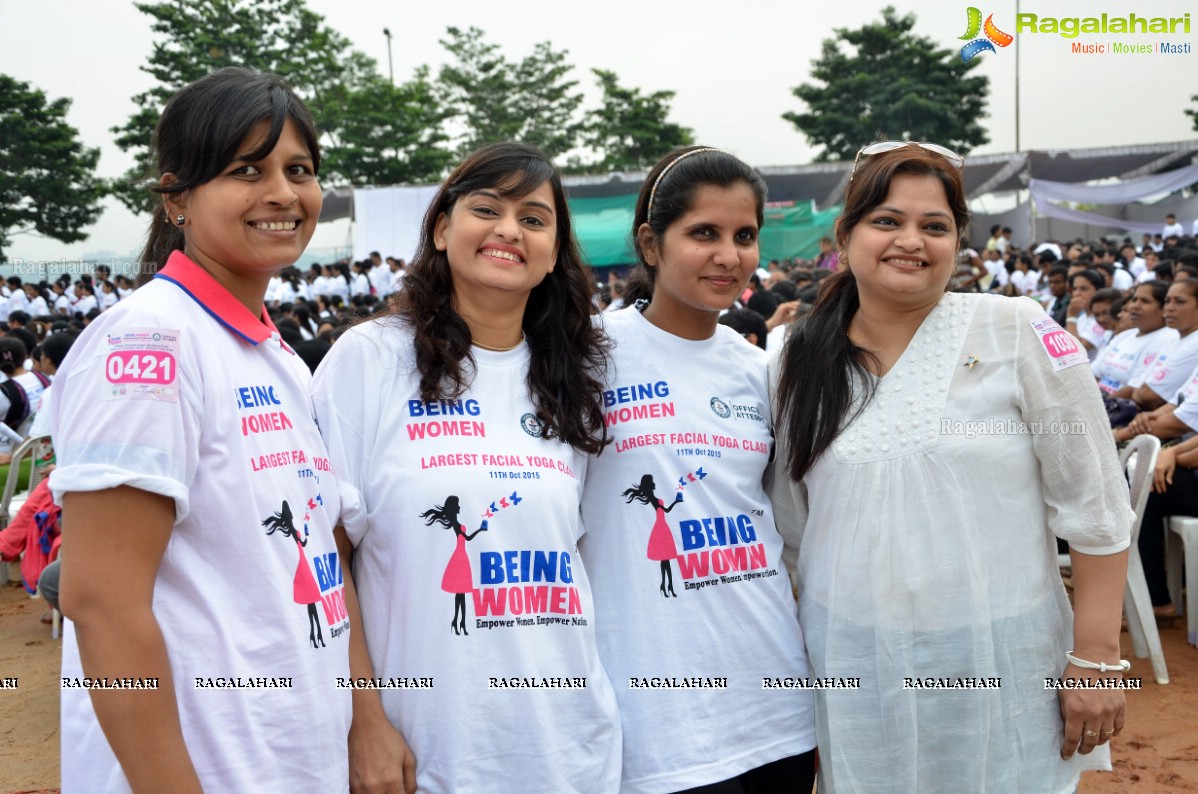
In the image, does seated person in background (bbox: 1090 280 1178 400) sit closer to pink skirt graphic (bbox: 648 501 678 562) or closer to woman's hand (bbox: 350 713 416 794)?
pink skirt graphic (bbox: 648 501 678 562)

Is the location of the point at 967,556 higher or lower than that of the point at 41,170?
lower

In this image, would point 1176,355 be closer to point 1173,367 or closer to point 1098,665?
point 1173,367

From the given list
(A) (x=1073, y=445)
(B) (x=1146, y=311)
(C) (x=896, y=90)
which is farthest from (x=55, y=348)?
(C) (x=896, y=90)

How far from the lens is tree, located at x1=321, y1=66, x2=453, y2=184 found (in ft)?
97.6

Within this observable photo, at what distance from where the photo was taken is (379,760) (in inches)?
65.9

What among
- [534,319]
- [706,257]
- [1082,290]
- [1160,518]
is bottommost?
[1160,518]

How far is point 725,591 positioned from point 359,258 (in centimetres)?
2167

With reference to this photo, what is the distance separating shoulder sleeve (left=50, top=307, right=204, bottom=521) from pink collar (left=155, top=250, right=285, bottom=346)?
0.41 ft

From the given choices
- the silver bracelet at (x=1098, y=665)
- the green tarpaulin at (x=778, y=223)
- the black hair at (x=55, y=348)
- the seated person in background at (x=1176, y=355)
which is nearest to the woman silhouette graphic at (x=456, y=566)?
the silver bracelet at (x=1098, y=665)

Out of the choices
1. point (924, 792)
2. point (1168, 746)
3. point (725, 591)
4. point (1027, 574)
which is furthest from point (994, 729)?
point (1168, 746)

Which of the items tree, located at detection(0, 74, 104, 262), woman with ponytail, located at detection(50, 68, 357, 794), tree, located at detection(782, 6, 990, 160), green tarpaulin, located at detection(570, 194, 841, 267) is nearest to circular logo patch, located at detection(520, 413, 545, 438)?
woman with ponytail, located at detection(50, 68, 357, 794)

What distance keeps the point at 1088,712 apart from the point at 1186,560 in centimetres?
346

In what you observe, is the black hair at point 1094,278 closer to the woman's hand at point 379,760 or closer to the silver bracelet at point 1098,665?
the silver bracelet at point 1098,665

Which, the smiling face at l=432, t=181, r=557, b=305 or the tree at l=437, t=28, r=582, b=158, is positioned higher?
the tree at l=437, t=28, r=582, b=158
